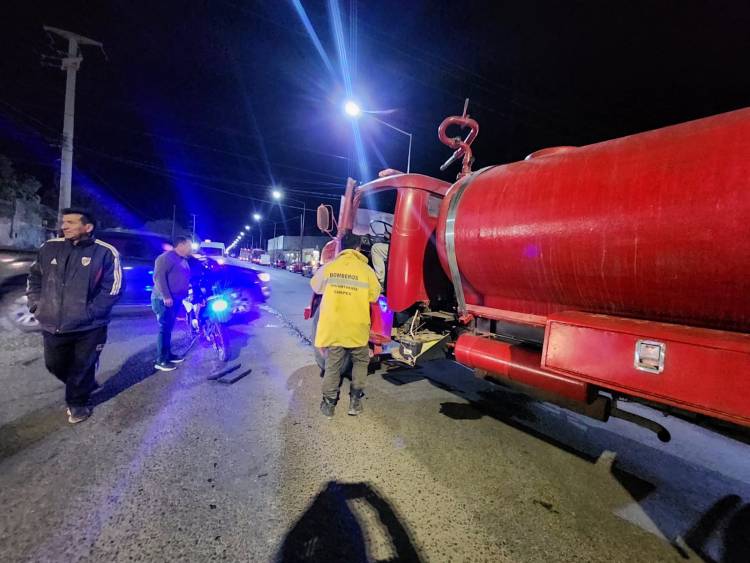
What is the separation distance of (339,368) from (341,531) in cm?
158

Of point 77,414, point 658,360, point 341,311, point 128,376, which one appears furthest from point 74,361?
point 658,360

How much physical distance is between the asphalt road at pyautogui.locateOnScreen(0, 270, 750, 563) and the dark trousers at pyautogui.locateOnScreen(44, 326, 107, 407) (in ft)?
0.84

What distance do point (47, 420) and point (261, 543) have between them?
103 inches

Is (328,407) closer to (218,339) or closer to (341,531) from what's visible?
(341,531)

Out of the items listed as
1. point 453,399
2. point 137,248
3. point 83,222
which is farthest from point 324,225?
point 137,248

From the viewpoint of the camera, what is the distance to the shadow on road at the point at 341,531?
1.75 meters

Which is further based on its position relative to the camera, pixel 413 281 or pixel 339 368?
pixel 413 281

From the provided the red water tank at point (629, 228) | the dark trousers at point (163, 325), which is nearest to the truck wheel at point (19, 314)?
the dark trousers at point (163, 325)

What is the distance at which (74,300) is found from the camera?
2.88 meters

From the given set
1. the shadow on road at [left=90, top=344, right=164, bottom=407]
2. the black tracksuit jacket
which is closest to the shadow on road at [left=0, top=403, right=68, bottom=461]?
the shadow on road at [left=90, top=344, right=164, bottom=407]

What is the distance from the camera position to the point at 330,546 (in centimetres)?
180

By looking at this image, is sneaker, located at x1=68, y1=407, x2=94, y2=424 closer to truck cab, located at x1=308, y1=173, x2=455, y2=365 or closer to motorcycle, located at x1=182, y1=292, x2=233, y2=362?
motorcycle, located at x1=182, y1=292, x2=233, y2=362

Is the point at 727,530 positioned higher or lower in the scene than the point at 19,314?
lower

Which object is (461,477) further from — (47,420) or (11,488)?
(47,420)
